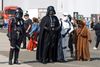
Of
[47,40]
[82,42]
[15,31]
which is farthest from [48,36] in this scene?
[82,42]

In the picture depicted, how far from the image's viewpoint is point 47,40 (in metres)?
15.9

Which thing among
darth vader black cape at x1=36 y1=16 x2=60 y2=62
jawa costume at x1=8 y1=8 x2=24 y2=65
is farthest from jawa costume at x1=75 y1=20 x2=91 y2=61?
jawa costume at x1=8 y1=8 x2=24 y2=65

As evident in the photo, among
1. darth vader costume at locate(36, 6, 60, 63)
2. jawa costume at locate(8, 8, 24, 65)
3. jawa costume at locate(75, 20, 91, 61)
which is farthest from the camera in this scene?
jawa costume at locate(75, 20, 91, 61)

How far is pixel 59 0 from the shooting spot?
5888cm

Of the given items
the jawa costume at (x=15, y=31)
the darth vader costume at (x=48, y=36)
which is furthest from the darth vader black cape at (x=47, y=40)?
the jawa costume at (x=15, y=31)

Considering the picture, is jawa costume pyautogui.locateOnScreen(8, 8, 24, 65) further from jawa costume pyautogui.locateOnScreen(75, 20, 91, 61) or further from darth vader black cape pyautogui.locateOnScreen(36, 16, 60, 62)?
jawa costume pyautogui.locateOnScreen(75, 20, 91, 61)

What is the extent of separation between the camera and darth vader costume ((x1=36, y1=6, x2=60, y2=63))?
624 inches

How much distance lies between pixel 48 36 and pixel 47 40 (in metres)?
0.14

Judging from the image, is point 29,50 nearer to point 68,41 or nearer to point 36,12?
point 68,41

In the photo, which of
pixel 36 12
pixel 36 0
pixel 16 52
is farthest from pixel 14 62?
pixel 36 0

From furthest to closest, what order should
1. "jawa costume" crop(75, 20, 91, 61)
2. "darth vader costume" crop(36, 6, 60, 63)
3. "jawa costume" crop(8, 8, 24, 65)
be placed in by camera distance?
1. "jawa costume" crop(75, 20, 91, 61)
2. "darth vader costume" crop(36, 6, 60, 63)
3. "jawa costume" crop(8, 8, 24, 65)

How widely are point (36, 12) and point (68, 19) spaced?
112 ft

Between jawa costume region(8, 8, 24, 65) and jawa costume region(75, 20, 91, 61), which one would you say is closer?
jawa costume region(8, 8, 24, 65)

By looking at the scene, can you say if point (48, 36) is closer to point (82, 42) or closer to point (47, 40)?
point (47, 40)
